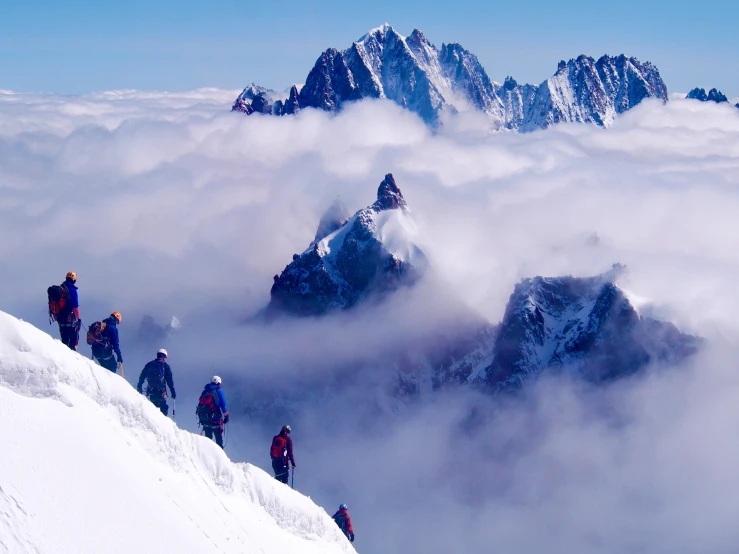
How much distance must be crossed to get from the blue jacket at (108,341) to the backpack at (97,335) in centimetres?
9

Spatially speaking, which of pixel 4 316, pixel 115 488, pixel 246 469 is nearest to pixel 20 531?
pixel 115 488

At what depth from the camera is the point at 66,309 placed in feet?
101

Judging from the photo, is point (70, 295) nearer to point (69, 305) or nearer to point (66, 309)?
point (69, 305)

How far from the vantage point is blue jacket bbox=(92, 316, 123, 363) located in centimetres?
3225

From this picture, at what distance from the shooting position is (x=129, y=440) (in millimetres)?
23875

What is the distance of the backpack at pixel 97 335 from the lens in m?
32.0

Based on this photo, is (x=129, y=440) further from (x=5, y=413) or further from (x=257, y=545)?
(x=257, y=545)

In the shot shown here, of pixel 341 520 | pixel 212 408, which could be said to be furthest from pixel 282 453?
pixel 341 520

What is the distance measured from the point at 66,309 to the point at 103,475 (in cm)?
1211

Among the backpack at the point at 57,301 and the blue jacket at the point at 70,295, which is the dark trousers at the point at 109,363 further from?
the backpack at the point at 57,301

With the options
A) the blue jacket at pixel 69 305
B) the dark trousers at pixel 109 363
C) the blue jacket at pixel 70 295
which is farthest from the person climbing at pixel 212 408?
the blue jacket at pixel 70 295

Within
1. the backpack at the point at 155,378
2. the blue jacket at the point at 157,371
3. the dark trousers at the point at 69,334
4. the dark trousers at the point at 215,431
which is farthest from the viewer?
the dark trousers at the point at 215,431

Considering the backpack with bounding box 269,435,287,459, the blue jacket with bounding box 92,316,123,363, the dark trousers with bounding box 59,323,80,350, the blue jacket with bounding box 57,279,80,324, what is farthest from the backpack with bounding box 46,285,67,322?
the backpack with bounding box 269,435,287,459

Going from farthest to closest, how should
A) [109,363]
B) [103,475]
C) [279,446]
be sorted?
[279,446], [109,363], [103,475]
